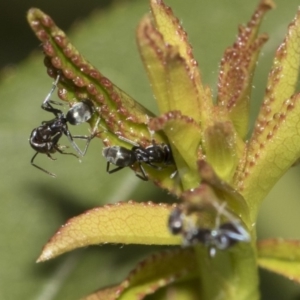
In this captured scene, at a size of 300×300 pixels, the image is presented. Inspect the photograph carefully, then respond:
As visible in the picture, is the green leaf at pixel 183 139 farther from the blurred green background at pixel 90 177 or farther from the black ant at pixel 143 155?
the blurred green background at pixel 90 177

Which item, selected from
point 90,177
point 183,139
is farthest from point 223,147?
point 90,177

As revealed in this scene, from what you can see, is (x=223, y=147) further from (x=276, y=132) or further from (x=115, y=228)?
(x=115, y=228)

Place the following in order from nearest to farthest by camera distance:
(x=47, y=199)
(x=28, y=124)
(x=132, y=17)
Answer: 1. (x=47, y=199)
2. (x=28, y=124)
3. (x=132, y=17)

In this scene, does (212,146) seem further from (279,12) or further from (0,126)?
(279,12)

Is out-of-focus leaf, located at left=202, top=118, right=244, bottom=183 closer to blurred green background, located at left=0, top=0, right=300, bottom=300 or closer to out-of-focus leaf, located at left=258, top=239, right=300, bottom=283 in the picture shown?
out-of-focus leaf, located at left=258, top=239, right=300, bottom=283

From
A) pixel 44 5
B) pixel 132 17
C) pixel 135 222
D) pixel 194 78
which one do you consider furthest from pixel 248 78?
pixel 44 5

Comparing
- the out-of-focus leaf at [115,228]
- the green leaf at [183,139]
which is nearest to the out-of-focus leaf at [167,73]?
the green leaf at [183,139]
